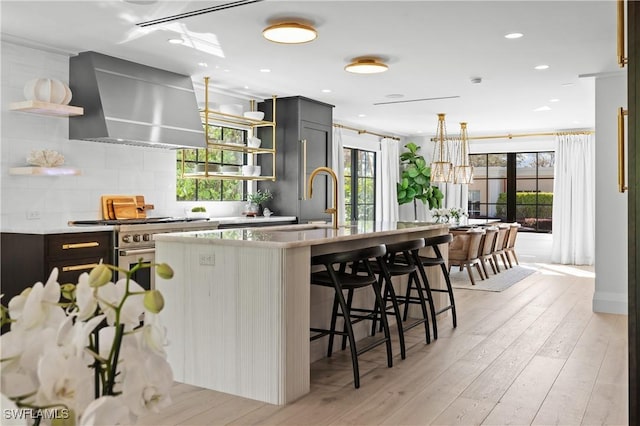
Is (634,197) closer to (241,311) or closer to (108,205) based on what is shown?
(241,311)

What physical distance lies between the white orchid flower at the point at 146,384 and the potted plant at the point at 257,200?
6.51 m

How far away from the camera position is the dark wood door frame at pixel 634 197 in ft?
4.93

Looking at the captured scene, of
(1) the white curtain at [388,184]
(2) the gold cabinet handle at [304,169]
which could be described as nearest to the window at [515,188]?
(1) the white curtain at [388,184]

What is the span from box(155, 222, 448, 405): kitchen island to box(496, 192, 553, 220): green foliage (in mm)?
8288

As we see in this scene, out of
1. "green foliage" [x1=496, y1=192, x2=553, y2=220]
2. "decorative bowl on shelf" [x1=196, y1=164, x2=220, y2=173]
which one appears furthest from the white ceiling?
"green foliage" [x1=496, y1=192, x2=553, y2=220]

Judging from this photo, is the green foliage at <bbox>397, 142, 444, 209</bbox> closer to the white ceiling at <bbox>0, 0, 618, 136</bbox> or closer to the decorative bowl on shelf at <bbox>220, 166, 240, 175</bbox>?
the white ceiling at <bbox>0, 0, 618, 136</bbox>

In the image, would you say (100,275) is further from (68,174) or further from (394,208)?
(394,208)

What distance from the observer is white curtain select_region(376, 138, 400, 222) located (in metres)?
10.9

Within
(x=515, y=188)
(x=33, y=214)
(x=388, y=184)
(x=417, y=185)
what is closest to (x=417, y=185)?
(x=417, y=185)

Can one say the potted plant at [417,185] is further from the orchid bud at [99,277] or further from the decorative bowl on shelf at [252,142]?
the orchid bud at [99,277]

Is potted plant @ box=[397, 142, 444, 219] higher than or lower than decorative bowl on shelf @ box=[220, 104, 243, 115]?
lower

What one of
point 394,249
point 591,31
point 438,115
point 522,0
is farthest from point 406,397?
point 438,115

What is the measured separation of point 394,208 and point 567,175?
3131 millimetres

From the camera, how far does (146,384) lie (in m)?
0.72
